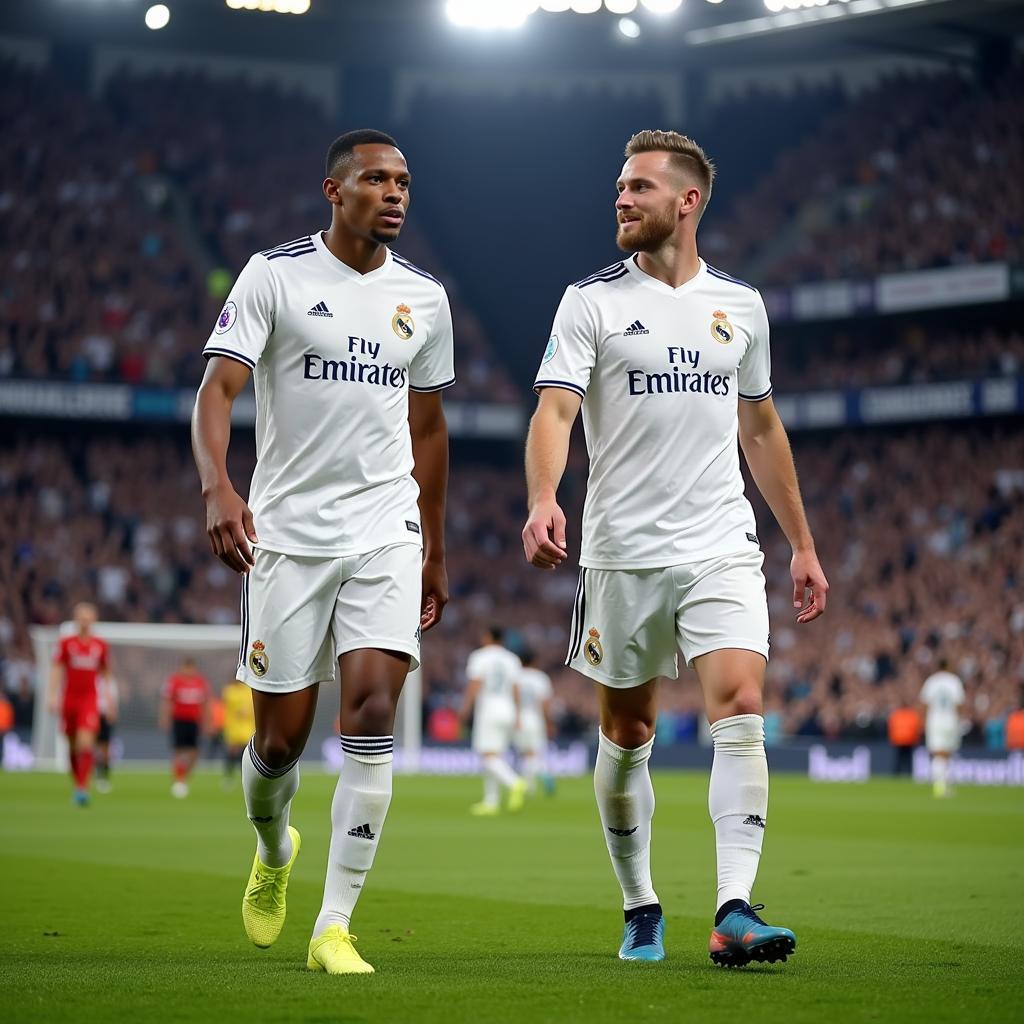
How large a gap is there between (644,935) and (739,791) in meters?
0.76

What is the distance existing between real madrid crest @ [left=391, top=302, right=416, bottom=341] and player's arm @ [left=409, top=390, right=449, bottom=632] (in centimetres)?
32

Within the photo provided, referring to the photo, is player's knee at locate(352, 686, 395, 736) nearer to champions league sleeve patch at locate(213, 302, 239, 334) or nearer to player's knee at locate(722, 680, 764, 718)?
player's knee at locate(722, 680, 764, 718)

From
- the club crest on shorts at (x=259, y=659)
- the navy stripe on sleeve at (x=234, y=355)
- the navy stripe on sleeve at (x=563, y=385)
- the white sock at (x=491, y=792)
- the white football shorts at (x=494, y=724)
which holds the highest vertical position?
the navy stripe on sleeve at (x=234, y=355)

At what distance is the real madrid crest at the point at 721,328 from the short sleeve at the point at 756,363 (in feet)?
0.45

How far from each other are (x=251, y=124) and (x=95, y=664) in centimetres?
2510

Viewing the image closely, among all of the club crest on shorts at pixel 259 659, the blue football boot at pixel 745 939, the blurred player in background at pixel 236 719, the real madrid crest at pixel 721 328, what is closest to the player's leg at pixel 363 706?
the club crest on shorts at pixel 259 659

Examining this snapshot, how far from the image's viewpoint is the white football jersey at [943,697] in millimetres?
25984

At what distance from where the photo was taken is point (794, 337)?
136ft

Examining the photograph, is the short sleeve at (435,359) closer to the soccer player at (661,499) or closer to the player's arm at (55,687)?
the soccer player at (661,499)

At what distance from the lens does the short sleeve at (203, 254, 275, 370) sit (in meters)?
6.06

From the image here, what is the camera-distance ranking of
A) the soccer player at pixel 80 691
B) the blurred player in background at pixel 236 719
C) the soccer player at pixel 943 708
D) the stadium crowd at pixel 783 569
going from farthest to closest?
the stadium crowd at pixel 783 569 < the soccer player at pixel 943 708 < the blurred player in background at pixel 236 719 < the soccer player at pixel 80 691

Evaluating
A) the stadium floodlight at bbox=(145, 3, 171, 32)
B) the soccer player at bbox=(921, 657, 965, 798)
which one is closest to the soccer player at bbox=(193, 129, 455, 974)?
the soccer player at bbox=(921, 657, 965, 798)

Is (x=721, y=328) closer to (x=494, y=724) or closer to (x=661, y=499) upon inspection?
(x=661, y=499)

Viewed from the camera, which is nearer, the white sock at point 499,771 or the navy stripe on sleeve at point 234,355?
the navy stripe on sleeve at point 234,355
